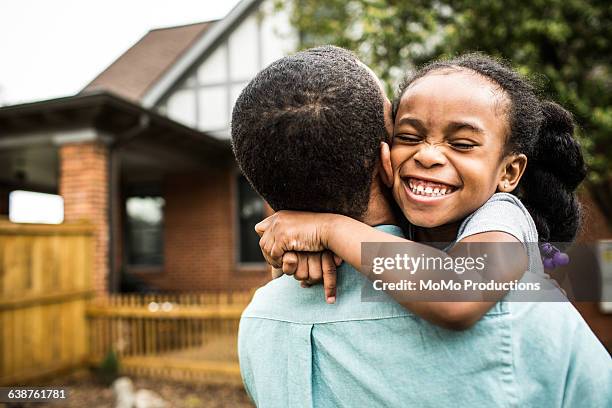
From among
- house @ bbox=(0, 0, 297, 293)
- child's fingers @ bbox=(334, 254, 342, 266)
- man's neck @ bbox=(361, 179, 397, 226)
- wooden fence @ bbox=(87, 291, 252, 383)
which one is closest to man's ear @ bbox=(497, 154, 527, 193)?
man's neck @ bbox=(361, 179, 397, 226)

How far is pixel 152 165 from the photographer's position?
11.4 metres

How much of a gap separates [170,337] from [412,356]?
6.95 m

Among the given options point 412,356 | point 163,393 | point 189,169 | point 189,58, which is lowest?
point 163,393

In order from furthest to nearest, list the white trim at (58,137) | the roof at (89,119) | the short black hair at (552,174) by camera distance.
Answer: the white trim at (58,137) → the roof at (89,119) → the short black hair at (552,174)

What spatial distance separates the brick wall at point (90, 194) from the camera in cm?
770

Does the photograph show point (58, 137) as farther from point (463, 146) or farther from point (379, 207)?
point (463, 146)

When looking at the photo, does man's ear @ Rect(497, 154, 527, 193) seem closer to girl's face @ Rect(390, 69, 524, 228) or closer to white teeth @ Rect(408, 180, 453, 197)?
girl's face @ Rect(390, 69, 524, 228)

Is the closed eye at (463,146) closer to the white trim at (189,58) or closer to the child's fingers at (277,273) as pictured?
the child's fingers at (277,273)

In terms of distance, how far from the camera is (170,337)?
749 centimetres

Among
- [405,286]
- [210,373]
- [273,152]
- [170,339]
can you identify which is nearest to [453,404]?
[405,286]

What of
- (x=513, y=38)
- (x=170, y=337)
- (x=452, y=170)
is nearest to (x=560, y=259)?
(x=452, y=170)

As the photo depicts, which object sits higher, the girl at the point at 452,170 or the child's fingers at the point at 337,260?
the girl at the point at 452,170

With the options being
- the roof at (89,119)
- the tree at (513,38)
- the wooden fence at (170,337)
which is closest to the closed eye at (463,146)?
the tree at (513,38)

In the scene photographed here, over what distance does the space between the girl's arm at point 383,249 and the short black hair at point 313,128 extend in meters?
0.05
